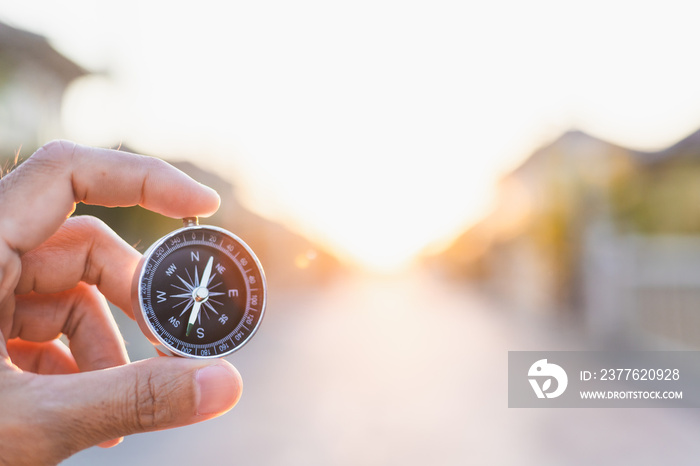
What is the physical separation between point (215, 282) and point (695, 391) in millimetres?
9291

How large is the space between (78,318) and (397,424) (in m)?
5.22

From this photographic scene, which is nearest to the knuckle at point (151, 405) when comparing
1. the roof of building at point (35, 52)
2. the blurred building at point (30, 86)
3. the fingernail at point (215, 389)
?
the fingernail at point (215, 389)

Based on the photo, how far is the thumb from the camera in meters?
2.25

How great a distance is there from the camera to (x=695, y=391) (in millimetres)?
9312

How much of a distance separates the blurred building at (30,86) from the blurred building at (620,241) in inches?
572

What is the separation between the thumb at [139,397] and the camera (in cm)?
225

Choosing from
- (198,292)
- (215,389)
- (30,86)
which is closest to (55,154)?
(198,292)

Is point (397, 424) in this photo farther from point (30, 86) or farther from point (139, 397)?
point (30, 86)

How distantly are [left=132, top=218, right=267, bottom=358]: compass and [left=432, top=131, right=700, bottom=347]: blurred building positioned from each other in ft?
34.9

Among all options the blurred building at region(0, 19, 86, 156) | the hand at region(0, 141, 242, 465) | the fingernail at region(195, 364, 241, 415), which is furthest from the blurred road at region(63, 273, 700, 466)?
the blurred building at region(0, 19, 86, 156)

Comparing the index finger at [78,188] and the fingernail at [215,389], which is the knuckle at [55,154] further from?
the fingernail at [215,389]

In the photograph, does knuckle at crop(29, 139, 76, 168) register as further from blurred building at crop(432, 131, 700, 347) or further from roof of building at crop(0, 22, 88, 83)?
roof of building at crop(0, 22, 88, 83)

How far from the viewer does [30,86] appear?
1894 cm

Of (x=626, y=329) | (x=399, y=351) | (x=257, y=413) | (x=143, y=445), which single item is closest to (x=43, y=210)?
(x=143, y=445)
